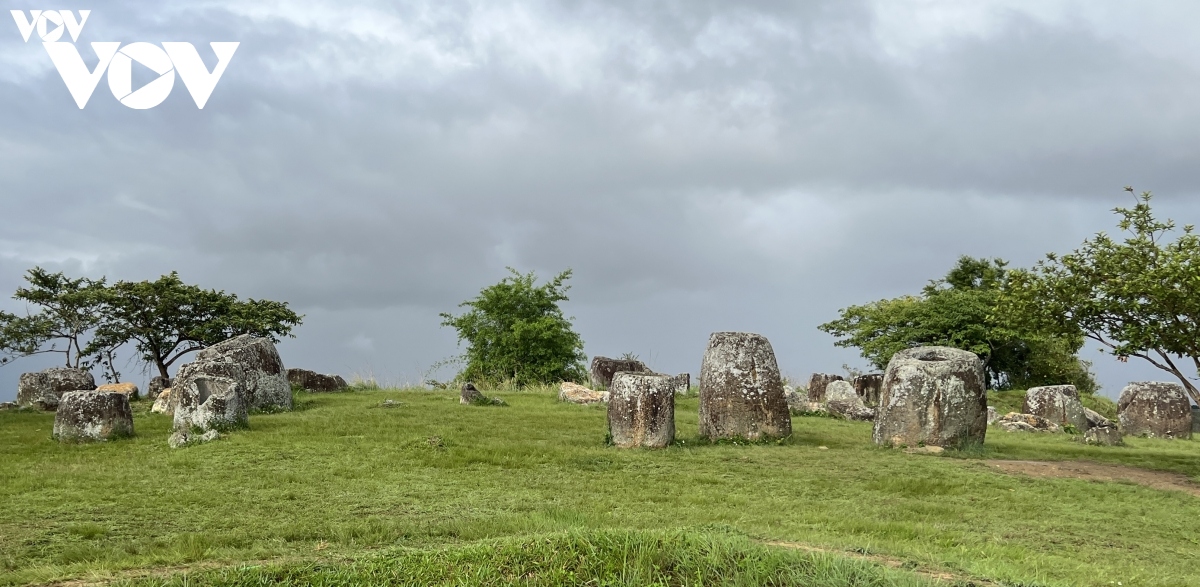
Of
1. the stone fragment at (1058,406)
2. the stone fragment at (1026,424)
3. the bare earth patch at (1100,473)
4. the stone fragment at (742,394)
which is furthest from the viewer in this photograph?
the stone fragment at (1058,406)

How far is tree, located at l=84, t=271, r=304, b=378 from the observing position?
33.8 metres

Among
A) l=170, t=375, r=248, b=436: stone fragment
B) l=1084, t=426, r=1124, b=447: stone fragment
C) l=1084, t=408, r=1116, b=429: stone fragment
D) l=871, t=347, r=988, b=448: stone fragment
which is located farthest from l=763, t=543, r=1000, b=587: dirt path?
l=1084, t=408, r=1116, b=429: stone fragment

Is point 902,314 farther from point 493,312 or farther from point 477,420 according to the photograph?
point 477,420

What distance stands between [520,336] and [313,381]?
35.1 feet

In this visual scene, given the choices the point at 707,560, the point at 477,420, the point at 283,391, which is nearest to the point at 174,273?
the point at 283,391

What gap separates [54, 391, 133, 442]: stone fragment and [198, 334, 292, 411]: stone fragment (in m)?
4.02

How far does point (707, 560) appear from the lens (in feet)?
22.8

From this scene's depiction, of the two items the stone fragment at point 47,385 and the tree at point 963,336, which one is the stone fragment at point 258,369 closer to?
the stone fragment at point 47,385

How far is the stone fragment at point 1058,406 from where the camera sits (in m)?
25.4

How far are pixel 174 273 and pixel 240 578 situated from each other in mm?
29975

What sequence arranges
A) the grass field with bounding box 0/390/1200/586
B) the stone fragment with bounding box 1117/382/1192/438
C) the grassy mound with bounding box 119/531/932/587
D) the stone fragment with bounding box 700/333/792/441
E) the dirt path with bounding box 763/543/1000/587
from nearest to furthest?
the grassy mound with bounding box 119/531/932/587
the dirt path with bounding box 763/543/1000/587
the grass field with bounding box 0/390/1200/586
the stone fragment with bounding box 700/333/792/441
the stone fragment with bounding box 1117/382/1192/438

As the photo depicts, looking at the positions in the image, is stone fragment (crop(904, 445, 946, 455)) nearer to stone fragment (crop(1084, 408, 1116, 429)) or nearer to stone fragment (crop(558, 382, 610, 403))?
stone fragment (crop(558, 382, 610, 403))

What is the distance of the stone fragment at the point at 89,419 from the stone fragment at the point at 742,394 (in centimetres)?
1016

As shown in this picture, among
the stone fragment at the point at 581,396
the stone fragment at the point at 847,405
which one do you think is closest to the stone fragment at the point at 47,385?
the stone fragment at the point at 581,396
